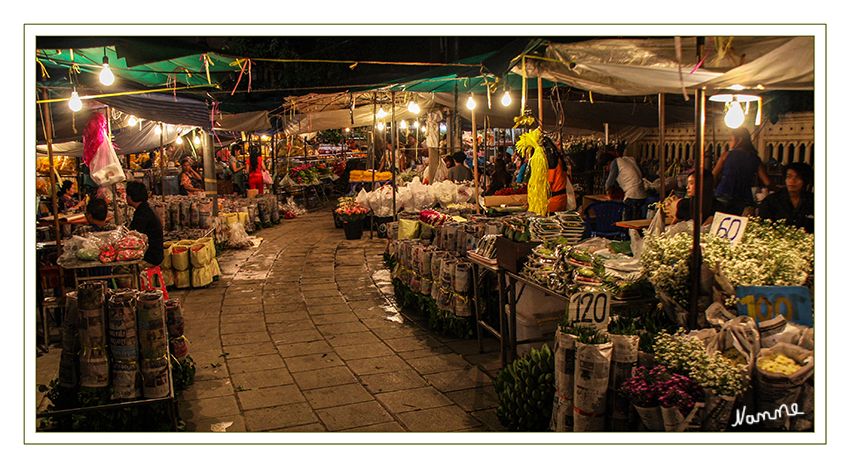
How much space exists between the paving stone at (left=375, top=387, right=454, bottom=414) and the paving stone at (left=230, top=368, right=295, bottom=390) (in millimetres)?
972

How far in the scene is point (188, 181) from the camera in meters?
15.4

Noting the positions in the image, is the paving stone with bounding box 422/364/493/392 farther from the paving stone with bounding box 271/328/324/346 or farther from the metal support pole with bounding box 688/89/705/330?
the metal support pole with bounding box 688/89/705/330

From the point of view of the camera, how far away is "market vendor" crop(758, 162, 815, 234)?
15.2 feet

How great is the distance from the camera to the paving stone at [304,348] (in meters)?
5.80

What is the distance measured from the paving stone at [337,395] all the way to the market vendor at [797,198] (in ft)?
12.1

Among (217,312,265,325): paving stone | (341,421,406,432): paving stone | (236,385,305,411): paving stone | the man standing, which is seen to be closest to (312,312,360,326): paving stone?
(217,312,265,325): paving stone

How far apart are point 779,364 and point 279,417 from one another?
327 cm

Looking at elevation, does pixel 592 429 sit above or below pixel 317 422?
above

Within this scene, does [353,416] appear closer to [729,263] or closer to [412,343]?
[412,343]
